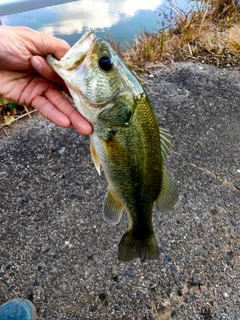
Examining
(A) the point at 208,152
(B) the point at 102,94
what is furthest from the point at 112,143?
(A) the point at 208,152

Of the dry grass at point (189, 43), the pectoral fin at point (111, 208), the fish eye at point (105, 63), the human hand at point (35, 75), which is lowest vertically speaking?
the dry grass at point (189, 43)

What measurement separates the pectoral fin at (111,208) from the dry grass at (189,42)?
261cm

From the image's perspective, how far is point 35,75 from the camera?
213cm

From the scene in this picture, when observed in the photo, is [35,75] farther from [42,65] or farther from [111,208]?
[111,208]

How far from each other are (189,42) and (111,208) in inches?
150

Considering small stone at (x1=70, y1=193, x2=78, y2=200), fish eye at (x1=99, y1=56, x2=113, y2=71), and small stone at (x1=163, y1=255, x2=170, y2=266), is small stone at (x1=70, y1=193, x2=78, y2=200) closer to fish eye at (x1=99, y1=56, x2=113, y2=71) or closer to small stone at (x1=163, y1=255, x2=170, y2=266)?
small stone at (x1=163, y1=255, x2=170, y2=266)

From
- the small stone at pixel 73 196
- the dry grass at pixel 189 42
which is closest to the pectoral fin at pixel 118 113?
the small stone at pixel 73 196

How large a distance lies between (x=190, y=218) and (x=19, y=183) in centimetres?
142

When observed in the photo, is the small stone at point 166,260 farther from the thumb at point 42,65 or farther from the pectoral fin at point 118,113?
the thumb at point 42,65

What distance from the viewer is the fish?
57.2 inches

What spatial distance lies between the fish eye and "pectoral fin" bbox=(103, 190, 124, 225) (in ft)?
1.98

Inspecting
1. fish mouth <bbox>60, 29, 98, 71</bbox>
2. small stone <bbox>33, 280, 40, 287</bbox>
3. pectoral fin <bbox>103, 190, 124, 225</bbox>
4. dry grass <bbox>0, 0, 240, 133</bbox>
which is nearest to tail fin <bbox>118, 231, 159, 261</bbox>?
pectoral fin <bbox>103, 190, 124, 225</bbox>

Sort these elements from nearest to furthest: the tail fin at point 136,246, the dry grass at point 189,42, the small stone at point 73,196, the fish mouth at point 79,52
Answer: the fish mouth at point 79,52
the tail fin at point 136,246
the small stone at point 73,196
the dry grass at point 189,42

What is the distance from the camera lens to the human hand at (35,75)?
1795 mm
